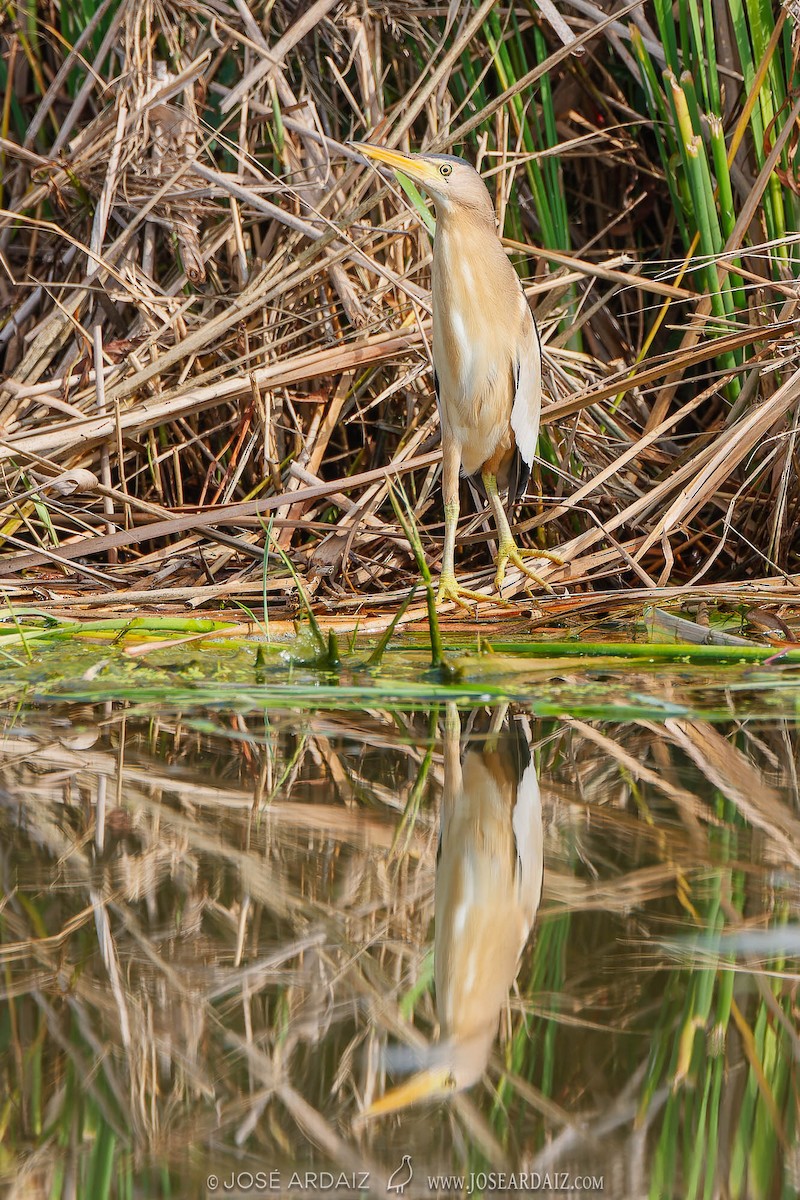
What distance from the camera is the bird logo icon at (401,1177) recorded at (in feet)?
2.44

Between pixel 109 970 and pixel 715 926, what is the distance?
0.51 meters

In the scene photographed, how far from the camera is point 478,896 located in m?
1.18

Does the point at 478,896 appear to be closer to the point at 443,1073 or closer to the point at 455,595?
the point at 443,1073

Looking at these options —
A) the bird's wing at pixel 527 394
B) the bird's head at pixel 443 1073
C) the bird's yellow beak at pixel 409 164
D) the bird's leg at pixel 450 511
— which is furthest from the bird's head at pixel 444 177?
the bird's head at pixel 443 1073

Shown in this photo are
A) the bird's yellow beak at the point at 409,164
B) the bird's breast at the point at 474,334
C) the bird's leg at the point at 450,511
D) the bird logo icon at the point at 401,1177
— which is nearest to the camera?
the bird logo icon at the point at 401,1177

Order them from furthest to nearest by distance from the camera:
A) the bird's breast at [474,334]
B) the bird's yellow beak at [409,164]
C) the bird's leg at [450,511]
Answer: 1. the bird's breast at [474,334]
2. the bird's leg at [450,511]
3. the bird's yellow beak at [409,164]

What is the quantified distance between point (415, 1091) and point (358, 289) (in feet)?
10.2

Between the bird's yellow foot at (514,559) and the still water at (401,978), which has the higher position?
the bird's yellow foot at (514,559)

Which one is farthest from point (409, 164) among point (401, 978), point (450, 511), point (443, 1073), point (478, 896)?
point (443, 1073)

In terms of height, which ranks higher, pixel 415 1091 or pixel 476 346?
pixel 476 346

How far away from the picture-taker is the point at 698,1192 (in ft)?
2.43

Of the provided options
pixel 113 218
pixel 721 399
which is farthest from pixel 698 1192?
pixel 113 218

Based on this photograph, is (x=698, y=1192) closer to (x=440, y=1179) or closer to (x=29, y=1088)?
(x=440, y=1179)

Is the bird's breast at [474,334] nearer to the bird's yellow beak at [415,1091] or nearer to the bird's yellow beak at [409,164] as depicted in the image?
the bird's yellow beak at [409,164]
